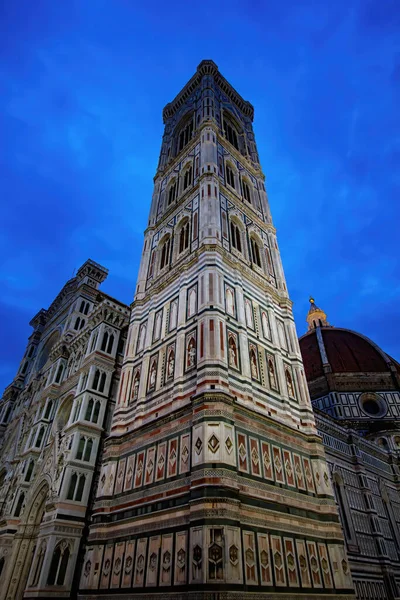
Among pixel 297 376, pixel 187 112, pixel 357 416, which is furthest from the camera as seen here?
pixel 357 416

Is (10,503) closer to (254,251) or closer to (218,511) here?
(218,511)

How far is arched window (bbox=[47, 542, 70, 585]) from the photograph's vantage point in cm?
1447

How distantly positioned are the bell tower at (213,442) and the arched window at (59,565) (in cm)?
228

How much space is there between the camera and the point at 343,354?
1853 inches

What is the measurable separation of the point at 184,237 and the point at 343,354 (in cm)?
3286

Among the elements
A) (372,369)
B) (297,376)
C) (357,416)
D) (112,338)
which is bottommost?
(297,376)

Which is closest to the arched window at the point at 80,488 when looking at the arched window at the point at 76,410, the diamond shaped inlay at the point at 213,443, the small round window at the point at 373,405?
the arched window at the point at 76,410

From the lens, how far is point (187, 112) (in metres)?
33.4

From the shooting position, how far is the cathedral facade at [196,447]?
37.0 feet

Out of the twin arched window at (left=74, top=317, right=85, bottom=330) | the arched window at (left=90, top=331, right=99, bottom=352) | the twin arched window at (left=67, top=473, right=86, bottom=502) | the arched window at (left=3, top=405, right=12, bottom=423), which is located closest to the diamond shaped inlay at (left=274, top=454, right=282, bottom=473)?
the twin arched window at (left=67, top=473, right=86, bottom=502)

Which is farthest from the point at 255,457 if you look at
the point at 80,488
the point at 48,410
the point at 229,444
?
the point at 48,410

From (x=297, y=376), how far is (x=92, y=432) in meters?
10.3

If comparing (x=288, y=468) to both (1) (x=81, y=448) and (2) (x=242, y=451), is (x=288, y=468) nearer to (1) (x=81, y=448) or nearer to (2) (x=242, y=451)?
(2) (x=242, y=451)

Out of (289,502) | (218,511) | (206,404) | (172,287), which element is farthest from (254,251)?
(218,511)
